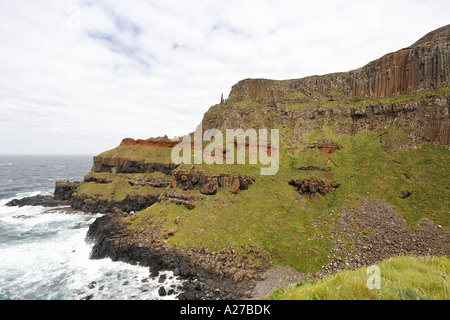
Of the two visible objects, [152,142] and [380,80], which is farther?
[152,142]

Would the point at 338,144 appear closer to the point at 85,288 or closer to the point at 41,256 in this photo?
the point at 85,288

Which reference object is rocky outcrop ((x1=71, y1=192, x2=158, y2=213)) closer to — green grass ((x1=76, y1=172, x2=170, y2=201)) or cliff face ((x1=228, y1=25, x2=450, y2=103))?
green grass ((x1=76, y1=172, x2=170, y2=201))

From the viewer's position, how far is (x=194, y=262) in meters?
26.6

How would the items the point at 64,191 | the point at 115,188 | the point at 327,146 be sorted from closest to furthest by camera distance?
the point at 327,146 → the point at 115,188 → the point at 64,191

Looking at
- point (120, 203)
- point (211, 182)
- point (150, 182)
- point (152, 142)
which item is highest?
point (152, 142)

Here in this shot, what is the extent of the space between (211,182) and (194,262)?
14695 millimetres

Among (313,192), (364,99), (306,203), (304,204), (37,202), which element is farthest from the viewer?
(37,202)

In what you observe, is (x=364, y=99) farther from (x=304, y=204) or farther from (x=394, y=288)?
(x=394, y=288)

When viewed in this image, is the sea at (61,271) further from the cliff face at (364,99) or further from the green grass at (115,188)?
→ the cliff face at (364,99)

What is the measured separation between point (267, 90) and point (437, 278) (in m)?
63.7

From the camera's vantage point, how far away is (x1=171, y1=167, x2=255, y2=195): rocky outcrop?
1481 inches

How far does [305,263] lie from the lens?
2544 centimetres

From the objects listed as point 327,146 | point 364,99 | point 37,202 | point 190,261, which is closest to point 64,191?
point 37,202
